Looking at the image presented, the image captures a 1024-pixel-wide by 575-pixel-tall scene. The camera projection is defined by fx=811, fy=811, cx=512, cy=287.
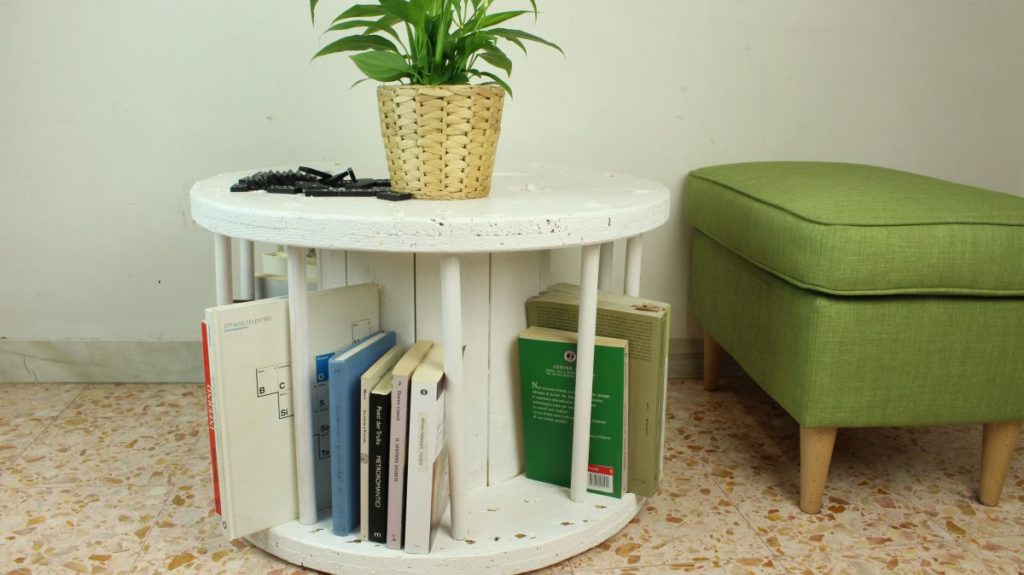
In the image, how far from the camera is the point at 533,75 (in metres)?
1.74

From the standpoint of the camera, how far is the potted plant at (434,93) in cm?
106

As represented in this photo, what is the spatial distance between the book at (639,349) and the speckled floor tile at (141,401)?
82 cm

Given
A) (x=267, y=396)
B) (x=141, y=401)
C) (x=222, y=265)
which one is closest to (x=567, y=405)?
(x=267, y=396)

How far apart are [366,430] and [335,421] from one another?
0.05 metres

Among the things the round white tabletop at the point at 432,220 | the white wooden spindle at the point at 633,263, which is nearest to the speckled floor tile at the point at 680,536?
the white wooden spindle at the point at 633,263

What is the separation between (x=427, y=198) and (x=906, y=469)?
1018 mm

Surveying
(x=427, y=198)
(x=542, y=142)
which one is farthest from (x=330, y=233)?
(x=542, y=142)

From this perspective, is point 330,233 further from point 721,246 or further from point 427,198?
point 721,246

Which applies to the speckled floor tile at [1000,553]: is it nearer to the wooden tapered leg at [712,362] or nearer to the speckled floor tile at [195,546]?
the wooden tapered leg at [712,362]

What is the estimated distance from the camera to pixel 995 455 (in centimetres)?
132

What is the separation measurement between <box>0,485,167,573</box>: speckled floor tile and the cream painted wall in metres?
0.54

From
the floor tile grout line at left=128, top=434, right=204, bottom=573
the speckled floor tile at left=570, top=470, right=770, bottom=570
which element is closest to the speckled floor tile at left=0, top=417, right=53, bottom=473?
the floor tile grout line at left=128, top=434, right=204, bottom=573

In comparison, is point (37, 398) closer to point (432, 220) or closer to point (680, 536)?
point (432, 220)

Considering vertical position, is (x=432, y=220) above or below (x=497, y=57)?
below
